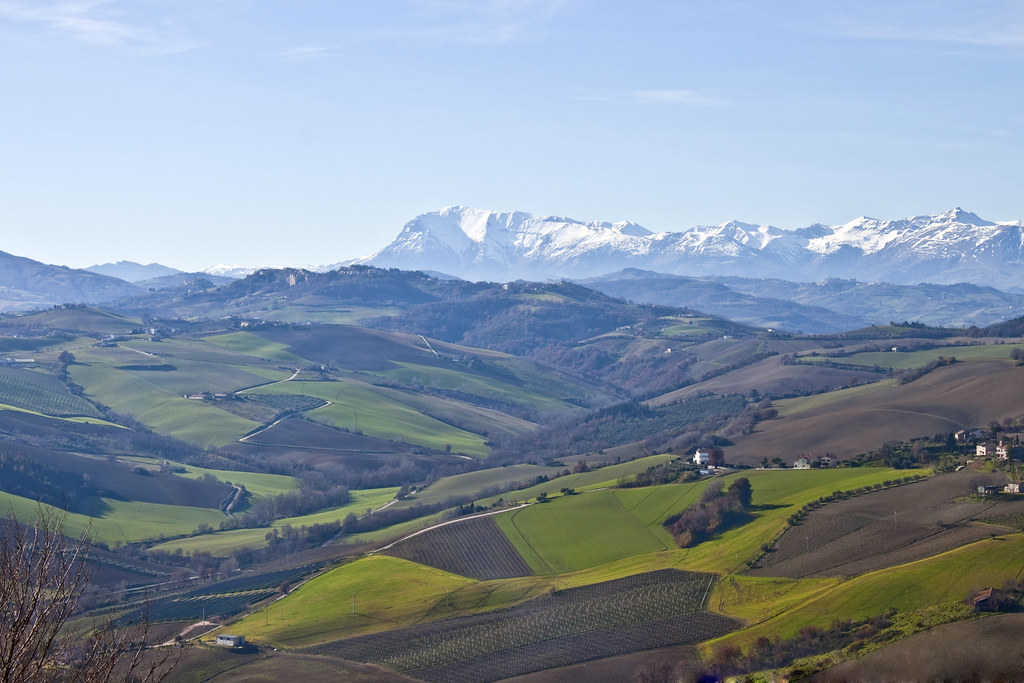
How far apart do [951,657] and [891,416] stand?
216 ft

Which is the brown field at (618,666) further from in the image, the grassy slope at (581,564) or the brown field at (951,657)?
the brown field at (951,657)

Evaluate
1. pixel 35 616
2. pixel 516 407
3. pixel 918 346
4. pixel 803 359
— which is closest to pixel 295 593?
pixel 35 616

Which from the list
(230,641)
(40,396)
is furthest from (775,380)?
(230,641)

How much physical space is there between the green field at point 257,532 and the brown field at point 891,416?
3674 cm

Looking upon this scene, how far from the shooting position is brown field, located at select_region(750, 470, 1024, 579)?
65500 mm

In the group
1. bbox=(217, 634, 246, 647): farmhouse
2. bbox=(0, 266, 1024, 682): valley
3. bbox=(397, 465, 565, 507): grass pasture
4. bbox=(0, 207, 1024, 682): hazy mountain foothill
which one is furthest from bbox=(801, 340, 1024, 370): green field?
bbox=(217, 634, 246, 647): farmhouse

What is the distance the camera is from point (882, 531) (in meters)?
69.8

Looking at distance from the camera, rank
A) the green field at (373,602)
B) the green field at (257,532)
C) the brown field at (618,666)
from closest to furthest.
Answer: the brown field at (618,666) < the green field at (373,602) < the green field at (257,532)

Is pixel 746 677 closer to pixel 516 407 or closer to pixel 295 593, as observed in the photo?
pixel 295 593

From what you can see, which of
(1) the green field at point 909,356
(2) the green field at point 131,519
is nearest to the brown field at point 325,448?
(2) the green field at point 131,519

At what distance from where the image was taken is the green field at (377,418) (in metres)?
147

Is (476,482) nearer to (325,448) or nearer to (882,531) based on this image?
(325,448)

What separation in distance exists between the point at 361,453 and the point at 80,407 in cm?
4179

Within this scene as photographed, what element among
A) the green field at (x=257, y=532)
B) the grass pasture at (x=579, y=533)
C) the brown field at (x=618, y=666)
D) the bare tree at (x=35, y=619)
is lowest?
the green field at (x=257, y=532)
